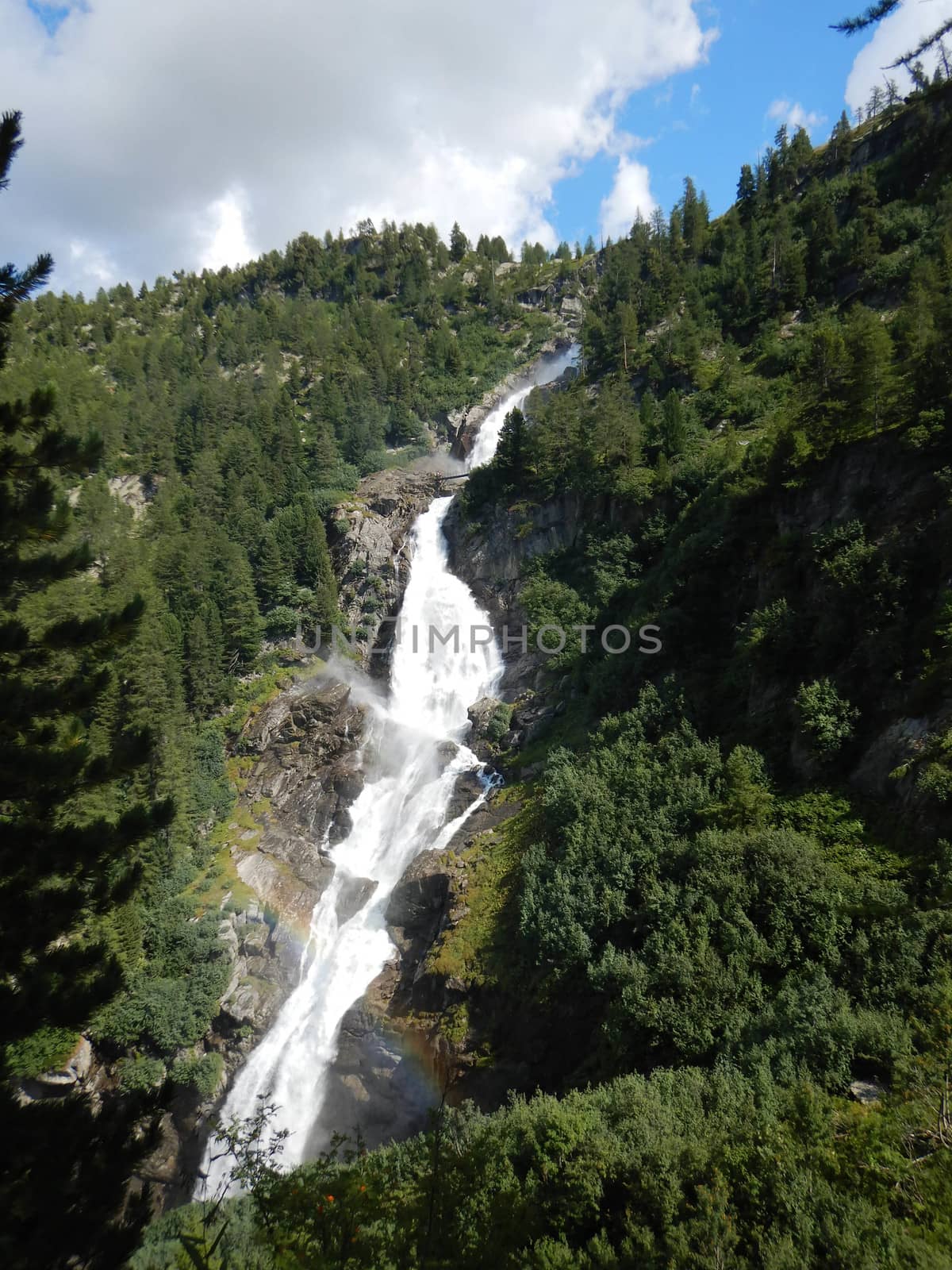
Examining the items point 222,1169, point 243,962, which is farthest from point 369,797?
point 222,1169

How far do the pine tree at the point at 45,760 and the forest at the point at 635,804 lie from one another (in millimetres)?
56

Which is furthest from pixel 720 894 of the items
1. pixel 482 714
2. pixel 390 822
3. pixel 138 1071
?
pixel 482 714

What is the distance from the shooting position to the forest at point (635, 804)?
29.1 ft

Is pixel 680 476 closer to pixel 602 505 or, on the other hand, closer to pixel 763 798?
pixel 602 505

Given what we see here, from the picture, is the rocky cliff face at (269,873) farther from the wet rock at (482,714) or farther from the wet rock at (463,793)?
the wet rock at (482,714)

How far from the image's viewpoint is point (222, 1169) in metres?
24.9

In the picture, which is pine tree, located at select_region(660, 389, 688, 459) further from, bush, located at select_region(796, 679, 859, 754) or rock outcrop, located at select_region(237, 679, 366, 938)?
rock outcrop, located at select_region(237, 679, 366, 938)

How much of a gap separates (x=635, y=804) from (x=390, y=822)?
63.0 feet

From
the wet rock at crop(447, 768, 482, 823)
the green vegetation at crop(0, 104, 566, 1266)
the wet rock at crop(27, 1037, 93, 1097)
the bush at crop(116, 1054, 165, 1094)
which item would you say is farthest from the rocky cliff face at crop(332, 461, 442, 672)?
the wet rock at crop(27, 1037, 93, 1097)

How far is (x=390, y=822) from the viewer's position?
37.7m

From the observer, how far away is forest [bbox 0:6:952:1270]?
8883mm

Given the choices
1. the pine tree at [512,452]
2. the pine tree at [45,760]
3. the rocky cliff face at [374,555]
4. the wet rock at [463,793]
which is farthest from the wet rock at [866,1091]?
the pine tree at [512,452]

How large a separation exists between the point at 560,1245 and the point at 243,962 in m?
23.7

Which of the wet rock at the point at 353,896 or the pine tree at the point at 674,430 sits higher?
the pine tree at the point at 674,430
